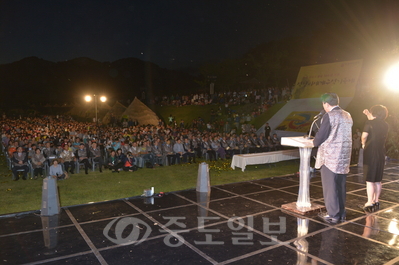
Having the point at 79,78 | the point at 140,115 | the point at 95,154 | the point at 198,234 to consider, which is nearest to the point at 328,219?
the point at 198,234

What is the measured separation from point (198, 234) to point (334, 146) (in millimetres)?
2924

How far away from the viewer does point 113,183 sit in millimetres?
9516

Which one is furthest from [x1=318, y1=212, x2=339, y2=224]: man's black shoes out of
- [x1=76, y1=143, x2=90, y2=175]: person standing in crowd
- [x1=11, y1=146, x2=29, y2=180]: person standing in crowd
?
[x1=11, y1=146, x2=29, y2=180]: person standing in crowd

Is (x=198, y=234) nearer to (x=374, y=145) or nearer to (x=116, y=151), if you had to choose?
(x=374, y=145)

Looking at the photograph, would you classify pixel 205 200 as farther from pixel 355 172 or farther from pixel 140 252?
pixel 355 172

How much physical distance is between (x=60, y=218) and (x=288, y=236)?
14.3 feet

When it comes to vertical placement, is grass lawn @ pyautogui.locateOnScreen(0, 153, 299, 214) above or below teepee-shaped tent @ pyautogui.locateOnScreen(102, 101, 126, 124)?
below

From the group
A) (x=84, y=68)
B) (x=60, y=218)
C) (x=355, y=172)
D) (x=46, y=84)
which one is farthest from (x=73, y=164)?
(x=84, y=68)

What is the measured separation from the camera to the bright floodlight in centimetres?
1339

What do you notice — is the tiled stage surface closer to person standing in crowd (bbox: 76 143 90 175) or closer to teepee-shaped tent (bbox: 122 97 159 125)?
person standing in crowd (bbox: 76 143 90 175)

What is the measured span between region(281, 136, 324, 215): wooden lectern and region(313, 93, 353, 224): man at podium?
0.94 feet

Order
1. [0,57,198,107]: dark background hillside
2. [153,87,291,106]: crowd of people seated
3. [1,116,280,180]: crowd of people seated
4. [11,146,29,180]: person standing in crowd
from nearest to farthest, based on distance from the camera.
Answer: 1. [11,146,29,180]: person standing in crowd
2. [1,116,280,180]: crowd of people seated
3. [153,87,291,106]: crowd of people seated
4. [0,57,198,107]: dark background hillside

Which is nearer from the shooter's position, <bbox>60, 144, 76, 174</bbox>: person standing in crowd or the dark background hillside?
<bbox>60, 144, 76, 174</bbox>: person standing in crowd

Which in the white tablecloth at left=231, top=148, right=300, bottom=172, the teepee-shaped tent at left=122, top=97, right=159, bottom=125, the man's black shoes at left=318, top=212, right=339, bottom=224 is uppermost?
the teepee-shaped tent at left=122, top=97, right=159, bottom=125
